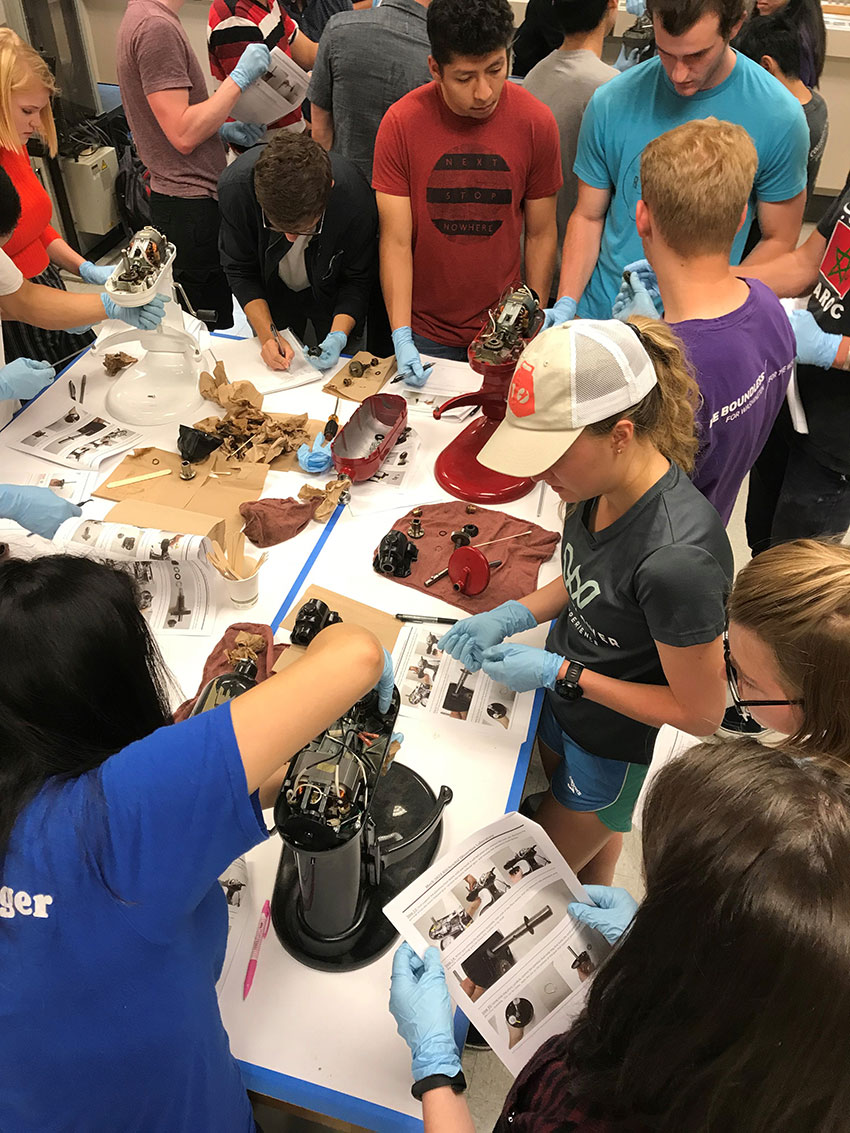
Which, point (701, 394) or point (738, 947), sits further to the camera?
point (701, 394)

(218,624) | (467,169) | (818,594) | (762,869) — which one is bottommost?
(218,624)

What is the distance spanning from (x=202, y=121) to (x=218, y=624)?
7.24 feet

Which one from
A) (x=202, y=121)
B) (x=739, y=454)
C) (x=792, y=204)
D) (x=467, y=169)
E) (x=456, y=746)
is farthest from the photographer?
(x=202, y=121)

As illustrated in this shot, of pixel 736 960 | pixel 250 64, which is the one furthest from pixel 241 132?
pixel 736 960

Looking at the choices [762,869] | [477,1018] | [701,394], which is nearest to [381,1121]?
[477,1018]

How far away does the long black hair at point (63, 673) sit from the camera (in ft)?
3.16

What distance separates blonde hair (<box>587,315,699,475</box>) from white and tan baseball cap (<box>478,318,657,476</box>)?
44mm

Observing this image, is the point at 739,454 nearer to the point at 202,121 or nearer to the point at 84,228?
the point at 202,121

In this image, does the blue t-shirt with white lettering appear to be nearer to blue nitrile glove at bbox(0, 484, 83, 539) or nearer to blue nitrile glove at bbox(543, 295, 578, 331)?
blue nitrile glove at bbox(0, 484, 83, 539)

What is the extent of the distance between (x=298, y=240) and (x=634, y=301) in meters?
1.23

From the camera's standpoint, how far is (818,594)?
1.27 metres

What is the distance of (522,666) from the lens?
69.7 inches

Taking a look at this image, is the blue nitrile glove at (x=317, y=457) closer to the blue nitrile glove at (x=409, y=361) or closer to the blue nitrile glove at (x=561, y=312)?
the blue nitrile glove at (x=409, y=361)

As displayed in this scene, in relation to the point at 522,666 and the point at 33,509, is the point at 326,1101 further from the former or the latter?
the point at 33,509
